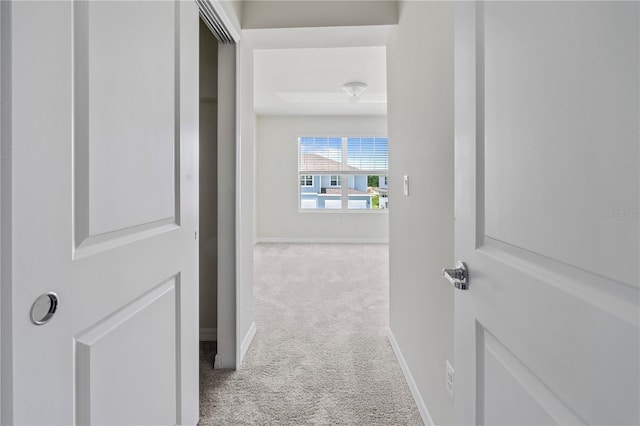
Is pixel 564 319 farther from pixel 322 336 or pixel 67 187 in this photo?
pixel 322 336

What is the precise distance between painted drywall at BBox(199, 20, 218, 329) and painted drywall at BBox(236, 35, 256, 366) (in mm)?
286

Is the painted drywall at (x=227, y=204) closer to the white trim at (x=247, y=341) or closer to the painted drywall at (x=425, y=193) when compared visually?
the white trim at (x=247, y=341)

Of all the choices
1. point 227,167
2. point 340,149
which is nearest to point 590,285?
point 227,167

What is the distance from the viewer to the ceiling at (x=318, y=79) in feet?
12.2

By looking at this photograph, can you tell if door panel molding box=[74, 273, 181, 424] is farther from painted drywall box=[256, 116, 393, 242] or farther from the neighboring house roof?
the neighboring house roof

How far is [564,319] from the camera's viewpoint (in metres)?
0.49

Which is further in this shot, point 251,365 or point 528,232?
point 251,365

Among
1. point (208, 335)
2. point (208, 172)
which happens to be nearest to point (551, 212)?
point (208, 172)

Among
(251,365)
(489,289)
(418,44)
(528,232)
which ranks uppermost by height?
(418,44)

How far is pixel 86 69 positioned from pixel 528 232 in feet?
3.08

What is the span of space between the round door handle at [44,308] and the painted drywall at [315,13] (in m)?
2.06

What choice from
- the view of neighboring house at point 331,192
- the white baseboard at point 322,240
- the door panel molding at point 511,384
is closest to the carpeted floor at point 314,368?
the door panel molding at point 511,384

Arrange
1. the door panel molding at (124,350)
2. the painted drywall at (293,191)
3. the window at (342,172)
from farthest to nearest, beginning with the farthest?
the window at (342,172) → the painted drywall at (293,191) → the door panel molding at (124,350)

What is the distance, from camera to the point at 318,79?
4645mm
